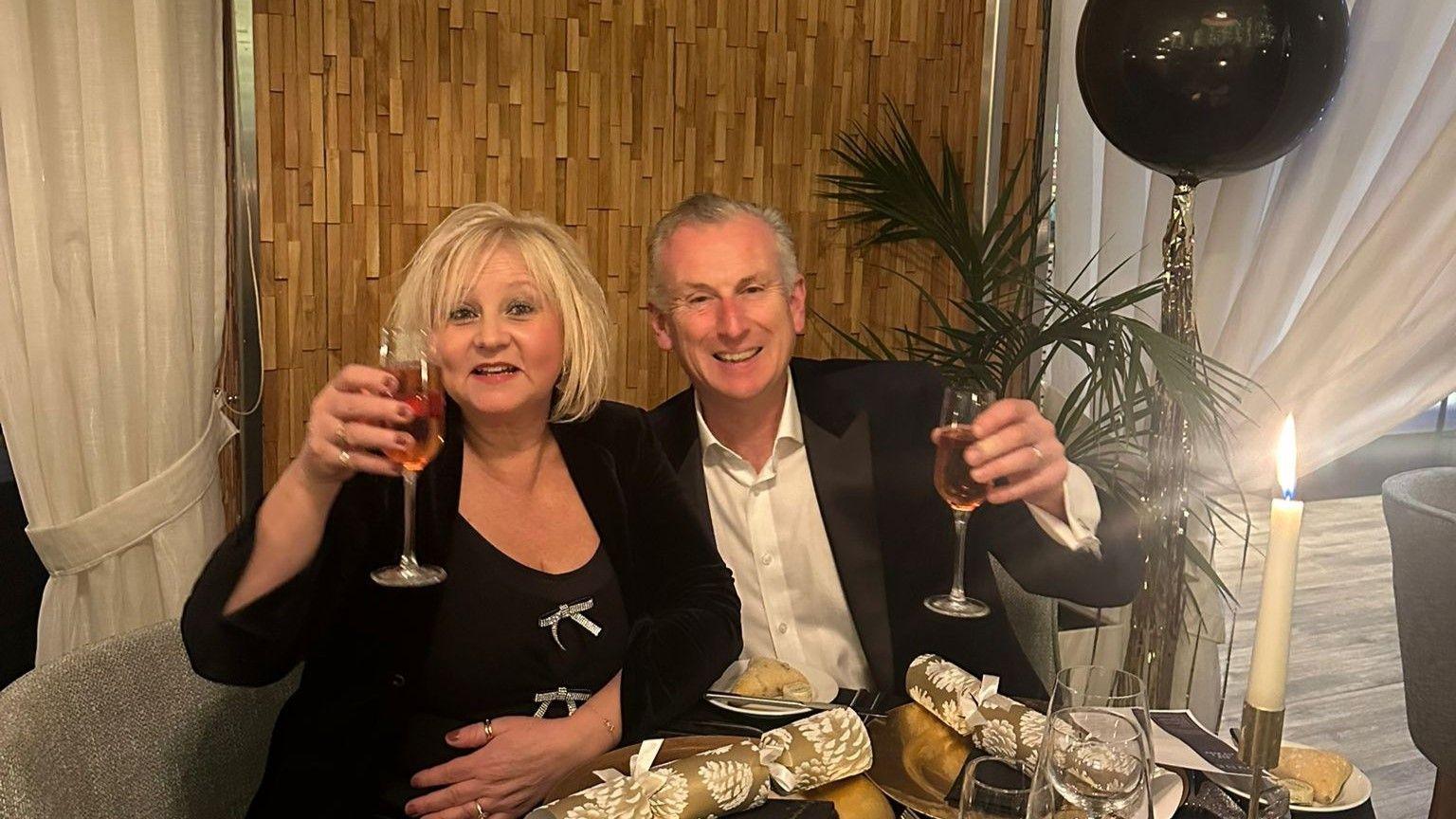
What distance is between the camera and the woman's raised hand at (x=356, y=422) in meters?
1.44

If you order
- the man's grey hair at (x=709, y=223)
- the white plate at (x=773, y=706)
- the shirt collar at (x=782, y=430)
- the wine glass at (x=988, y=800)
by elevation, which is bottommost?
the white plate at (x=773, y=706)

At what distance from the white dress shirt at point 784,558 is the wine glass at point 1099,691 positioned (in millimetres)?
1020

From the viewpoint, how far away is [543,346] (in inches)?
69.7

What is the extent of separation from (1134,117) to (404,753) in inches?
62.5

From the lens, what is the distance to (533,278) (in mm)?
1792

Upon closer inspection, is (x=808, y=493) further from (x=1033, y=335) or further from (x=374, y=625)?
(x=1033, y=335)

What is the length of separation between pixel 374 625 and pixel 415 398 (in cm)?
35

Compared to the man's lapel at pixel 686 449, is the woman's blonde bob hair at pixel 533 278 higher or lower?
higher

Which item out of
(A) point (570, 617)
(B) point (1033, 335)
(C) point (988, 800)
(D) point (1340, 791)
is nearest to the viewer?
(C) point (988, 800)

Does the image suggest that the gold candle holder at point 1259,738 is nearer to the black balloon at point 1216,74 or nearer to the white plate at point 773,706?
the white plate at point 773,706

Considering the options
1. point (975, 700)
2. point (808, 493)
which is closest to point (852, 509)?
point (808, 493)

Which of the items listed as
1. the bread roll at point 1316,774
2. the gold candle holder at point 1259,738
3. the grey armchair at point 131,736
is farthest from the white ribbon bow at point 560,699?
the gold candle holder at point 1259,738

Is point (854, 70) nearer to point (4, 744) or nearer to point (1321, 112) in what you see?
point (1321, 112)

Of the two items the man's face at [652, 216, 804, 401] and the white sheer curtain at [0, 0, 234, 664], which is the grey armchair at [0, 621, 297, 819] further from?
the white sheer curtain at [0, 0, 234, 664]
